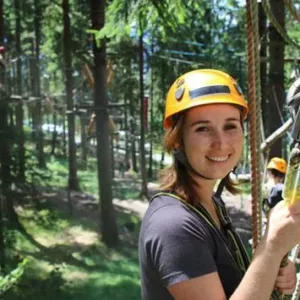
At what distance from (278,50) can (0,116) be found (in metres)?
4.95

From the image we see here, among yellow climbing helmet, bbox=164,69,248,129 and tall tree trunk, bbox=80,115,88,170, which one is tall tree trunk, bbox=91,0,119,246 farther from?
yellow climbing helmet, bbox=164,69,248,129

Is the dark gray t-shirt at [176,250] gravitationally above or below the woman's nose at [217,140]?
below

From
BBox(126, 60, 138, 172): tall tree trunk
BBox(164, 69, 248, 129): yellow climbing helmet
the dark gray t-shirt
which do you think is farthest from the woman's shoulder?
BBox(126, 60, 138, 172): tall tree trunk

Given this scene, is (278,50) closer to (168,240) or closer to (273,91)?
(273,91)

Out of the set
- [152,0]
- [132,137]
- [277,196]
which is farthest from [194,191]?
[132,137]

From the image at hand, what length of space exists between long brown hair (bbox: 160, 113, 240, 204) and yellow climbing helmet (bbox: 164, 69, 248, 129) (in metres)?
0.03

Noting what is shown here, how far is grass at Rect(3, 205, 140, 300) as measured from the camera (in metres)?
9.03

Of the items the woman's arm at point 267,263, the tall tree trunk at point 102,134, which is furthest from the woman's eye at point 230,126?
the tall tree trunk at point 102,134

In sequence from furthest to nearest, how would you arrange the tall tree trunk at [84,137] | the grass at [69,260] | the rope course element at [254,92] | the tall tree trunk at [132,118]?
the tall tree trunk at [132,118]
the tall tree trunk at [84,137]
the grass at [69,260]
the rope course element at [254,92]

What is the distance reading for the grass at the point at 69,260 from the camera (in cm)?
903

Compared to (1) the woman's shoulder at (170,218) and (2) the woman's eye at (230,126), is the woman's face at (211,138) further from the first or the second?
(1) the woman's shoulder at (170,218)

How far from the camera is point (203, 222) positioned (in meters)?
1.05

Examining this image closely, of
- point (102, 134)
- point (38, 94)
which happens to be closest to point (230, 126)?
point (102, 134)

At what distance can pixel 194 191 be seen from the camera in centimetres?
114
